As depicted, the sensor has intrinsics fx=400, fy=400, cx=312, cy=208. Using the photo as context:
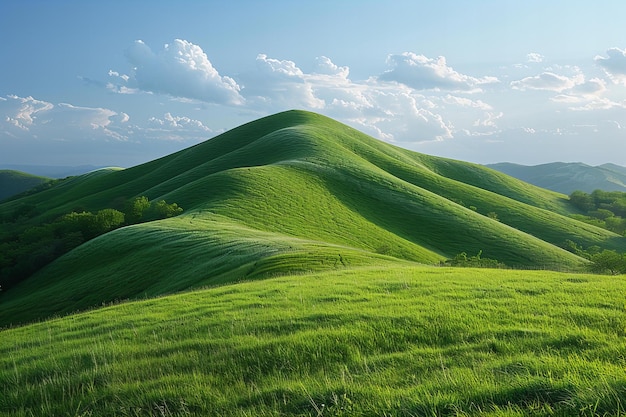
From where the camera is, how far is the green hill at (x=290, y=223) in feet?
126

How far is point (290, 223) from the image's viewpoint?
222 ft

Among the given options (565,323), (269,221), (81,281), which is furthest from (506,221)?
(565,323)

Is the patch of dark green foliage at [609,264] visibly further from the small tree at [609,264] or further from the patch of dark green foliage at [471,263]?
the patch of dark green foliage at [471,263]

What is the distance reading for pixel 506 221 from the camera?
106 m

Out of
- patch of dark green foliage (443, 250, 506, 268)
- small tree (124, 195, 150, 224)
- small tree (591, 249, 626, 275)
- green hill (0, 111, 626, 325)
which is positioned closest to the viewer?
green hill (0, 111, 626, 325)

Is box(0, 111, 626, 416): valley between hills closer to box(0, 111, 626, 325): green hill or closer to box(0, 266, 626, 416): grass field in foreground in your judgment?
box(0, 266, 626, 416): grass field in foreground

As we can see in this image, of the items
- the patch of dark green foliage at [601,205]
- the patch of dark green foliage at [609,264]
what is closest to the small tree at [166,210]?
the patch of dark green foliage at [609,264]

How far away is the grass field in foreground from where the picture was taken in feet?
20.8

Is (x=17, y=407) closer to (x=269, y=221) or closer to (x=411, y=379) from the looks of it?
(x=411, y=379)

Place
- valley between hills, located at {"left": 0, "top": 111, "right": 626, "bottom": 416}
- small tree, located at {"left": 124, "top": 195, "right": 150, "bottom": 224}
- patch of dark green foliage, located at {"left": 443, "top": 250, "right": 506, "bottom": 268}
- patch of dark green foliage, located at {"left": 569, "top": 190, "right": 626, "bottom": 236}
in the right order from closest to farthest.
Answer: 1. valley between hills, located at {"left": 0, "top": 111, "right": 626, "bottom": 416}
2. patch of dark green foliage, located at {"left": 443, "top": 250, "right": 506, "bottom": 268}
3. small tree, located at {"left": 124, "top": 195, "right": 150, "bottom": 224}
4. patch of dark green foliage, located at {"left": 569, "top": 190, "right": 626, "bottom": 236}

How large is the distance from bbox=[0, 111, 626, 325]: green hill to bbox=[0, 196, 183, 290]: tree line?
5658 millimetres

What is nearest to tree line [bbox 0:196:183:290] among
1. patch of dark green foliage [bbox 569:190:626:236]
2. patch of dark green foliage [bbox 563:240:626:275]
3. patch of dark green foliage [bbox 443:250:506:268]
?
patch of dark green foliage [bbox 443:250:506:268]

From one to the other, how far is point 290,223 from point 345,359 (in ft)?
194

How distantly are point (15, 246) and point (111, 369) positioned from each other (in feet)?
292
